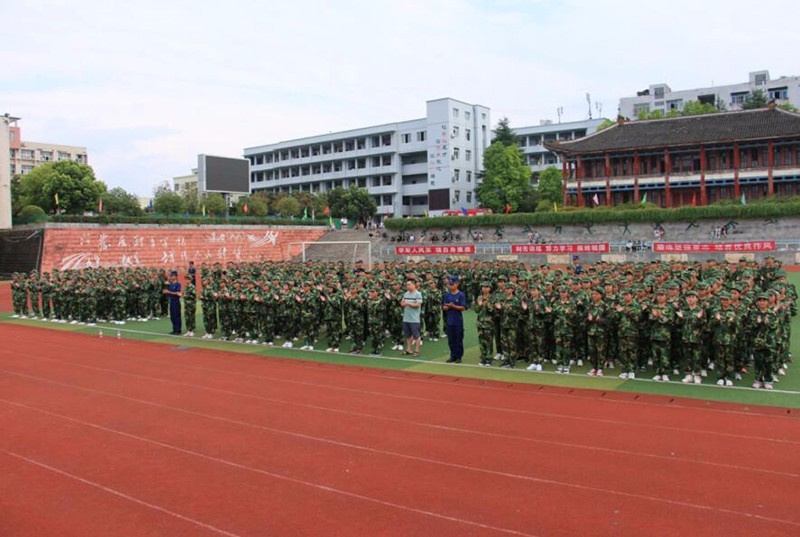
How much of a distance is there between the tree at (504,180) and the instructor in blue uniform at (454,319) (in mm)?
41157

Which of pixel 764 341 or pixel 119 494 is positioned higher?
pixel 764 341

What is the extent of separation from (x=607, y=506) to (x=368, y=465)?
89.3 inches

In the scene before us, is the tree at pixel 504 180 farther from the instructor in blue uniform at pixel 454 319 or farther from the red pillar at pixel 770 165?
the instructor in blue uniform at pixel 454 319

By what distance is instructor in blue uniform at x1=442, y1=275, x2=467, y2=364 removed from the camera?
11.0 metres

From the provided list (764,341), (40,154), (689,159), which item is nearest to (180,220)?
(764,341)

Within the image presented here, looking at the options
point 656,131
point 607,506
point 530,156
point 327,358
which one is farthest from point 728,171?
point 607,506

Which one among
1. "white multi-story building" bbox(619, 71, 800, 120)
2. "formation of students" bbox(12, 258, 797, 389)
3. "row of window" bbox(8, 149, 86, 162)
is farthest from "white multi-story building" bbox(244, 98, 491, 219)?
"formation of students" bbox(12, 258, 797, 389)

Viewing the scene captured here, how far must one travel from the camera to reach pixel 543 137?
6372cm

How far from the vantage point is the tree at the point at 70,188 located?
36.4 meters

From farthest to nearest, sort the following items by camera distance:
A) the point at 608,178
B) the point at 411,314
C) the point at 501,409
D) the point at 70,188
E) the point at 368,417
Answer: the point at 608,178, the point at 70,188, the point at 411,314, the point at 501,409, the point at 368,417

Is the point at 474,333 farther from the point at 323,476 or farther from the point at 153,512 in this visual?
the point at 153,512

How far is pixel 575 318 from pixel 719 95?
212 ft

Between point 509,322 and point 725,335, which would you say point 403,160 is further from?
point 725,335

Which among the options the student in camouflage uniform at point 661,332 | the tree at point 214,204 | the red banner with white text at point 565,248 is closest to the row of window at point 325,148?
the tree at point 214,204
